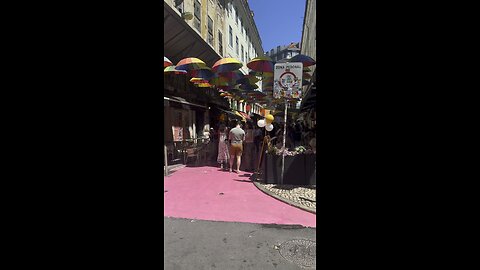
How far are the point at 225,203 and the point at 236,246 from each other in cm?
195

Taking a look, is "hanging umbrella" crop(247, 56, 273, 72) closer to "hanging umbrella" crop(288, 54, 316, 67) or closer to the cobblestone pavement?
"hanging umbrella" crop(288, 54, 316, 67)

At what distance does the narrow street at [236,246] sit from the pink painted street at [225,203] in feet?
1.01

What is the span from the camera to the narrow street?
3.04 m

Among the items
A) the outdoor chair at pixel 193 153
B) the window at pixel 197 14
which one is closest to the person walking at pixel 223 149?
the outdoor chair at pixel 193 153

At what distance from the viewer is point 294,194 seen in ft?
19.4

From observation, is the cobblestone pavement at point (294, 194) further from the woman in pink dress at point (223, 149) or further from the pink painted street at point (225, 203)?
the woman in pink dress at point (223, 149)

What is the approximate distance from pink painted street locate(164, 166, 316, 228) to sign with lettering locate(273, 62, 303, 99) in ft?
7.69

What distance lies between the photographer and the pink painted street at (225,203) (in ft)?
14.8

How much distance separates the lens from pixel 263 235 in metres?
3.81

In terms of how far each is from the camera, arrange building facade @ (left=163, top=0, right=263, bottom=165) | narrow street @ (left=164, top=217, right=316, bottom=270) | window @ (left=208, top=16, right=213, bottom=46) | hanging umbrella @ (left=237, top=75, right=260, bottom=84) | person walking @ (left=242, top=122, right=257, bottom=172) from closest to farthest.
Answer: narrow street @ (left=164, top=217, right=316, bottom=270), person walking @ (left=242, top=122, right=257, bottom=172), building facade @ (left=163, top=0, right=263, bottom=165), hanging umbrella @ (left=237, top=75, right=260, bottom=84), window @ (left=208, top=16, right=213, bottom=46)

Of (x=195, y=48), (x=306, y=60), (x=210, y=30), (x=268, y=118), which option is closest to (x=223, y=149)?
(x=268, y=118)

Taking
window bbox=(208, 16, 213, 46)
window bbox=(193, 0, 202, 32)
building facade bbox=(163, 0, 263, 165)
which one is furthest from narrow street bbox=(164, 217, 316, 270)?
window bbox=(208, 16, 213, 46)
